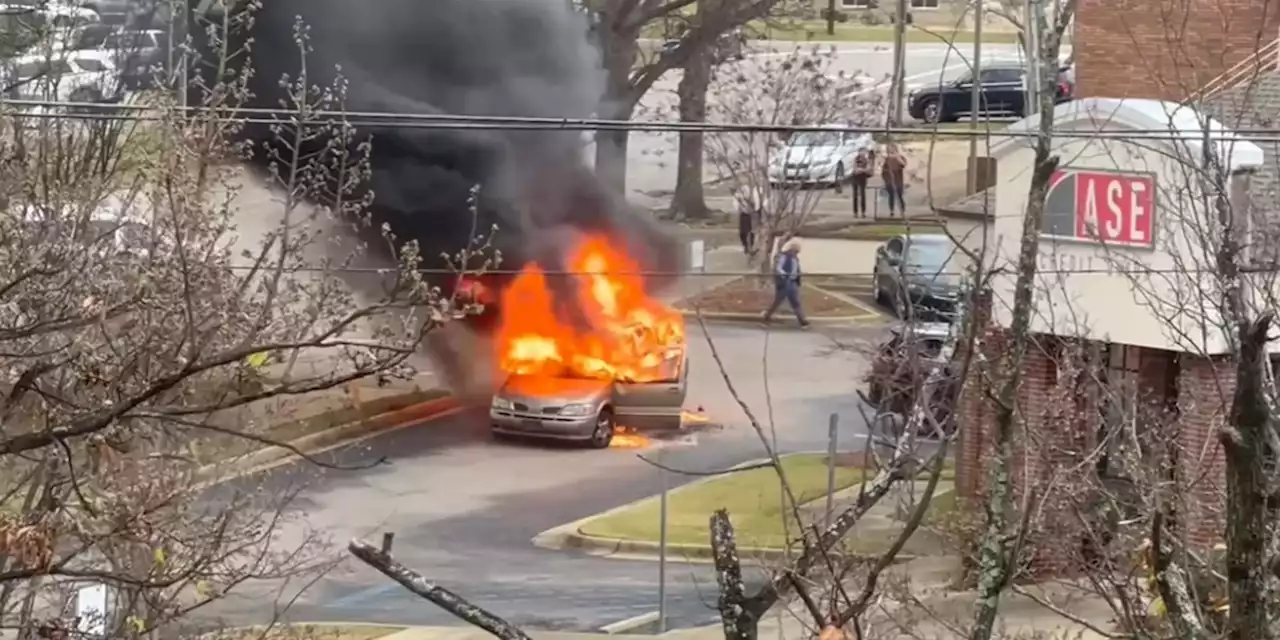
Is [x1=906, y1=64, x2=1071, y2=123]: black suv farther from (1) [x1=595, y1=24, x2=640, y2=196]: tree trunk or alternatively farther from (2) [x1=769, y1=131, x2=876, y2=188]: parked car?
(1) [x1=595, y1=24, x2=640, y2=196]: tree trunk

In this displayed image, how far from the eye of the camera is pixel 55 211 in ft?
26.0

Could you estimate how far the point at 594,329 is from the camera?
24344mm

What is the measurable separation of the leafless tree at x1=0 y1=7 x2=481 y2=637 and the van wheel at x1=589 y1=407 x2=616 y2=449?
8969 millimetres

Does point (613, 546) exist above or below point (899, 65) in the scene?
below

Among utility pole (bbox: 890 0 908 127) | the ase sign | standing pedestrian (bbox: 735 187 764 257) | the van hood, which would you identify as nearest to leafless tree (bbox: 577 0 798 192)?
standing pedestrian (bbox: 735 187 764 257)

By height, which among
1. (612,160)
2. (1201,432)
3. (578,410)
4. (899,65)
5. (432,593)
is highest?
(899,65)

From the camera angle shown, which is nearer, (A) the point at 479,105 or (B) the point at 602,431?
(B) the point at 602,431

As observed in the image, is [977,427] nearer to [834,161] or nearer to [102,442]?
[834,161]

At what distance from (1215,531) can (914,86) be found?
11415mm

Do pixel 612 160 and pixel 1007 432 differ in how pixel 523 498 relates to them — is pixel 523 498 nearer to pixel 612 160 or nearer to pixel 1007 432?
pixel 612 160

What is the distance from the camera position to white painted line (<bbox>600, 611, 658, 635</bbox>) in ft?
48.2

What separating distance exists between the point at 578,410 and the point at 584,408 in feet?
0.26

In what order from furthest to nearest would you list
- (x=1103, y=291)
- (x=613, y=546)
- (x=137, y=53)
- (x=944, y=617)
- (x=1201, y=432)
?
(x=137, y=53) < (x=613, y=546) < (x=1103, y=291) < (x=944, y=617) < (x=1201, y=432)

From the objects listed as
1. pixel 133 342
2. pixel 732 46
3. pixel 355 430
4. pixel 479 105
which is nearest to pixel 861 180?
pixel 732 46
